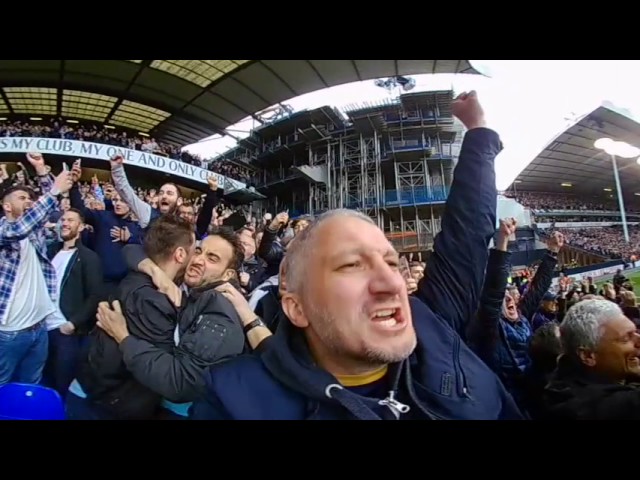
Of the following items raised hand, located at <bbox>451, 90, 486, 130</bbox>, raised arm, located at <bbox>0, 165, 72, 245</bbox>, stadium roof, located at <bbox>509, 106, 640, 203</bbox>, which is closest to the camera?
raised hand, located at <bbox>451, 90, 486, 130</bbox>

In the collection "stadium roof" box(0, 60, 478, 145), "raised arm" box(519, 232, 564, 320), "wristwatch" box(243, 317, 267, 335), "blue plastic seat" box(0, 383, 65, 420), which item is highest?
"stadium roof" box(0, 60, 478, 145)

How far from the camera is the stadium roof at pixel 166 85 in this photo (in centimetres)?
172

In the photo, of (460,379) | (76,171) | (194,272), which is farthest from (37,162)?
(460,379)

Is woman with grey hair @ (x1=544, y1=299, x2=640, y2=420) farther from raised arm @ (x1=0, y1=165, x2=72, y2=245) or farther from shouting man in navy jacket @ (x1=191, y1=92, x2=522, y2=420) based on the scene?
raised arm @ (x1=0, y1=165, x2=72, y2=245)

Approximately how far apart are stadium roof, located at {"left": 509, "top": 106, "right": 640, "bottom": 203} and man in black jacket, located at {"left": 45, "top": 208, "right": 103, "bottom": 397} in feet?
5.83

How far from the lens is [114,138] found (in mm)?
1795

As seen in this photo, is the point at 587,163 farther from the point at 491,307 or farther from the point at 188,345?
the point at 188,345

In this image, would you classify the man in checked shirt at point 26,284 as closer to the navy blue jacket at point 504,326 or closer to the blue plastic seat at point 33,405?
the blue plastic seat at point 33,405

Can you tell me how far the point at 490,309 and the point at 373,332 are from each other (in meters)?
0.57

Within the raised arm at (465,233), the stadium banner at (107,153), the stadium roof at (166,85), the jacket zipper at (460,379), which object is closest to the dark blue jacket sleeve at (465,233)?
the raised arm at (465,233)

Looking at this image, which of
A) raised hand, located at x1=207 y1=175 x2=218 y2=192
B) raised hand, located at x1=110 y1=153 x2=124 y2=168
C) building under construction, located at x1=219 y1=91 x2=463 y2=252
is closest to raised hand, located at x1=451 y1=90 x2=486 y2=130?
building under construction, located at x1=219 y1=91 x2=463 y2=252

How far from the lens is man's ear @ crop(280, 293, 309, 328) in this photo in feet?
3.73
